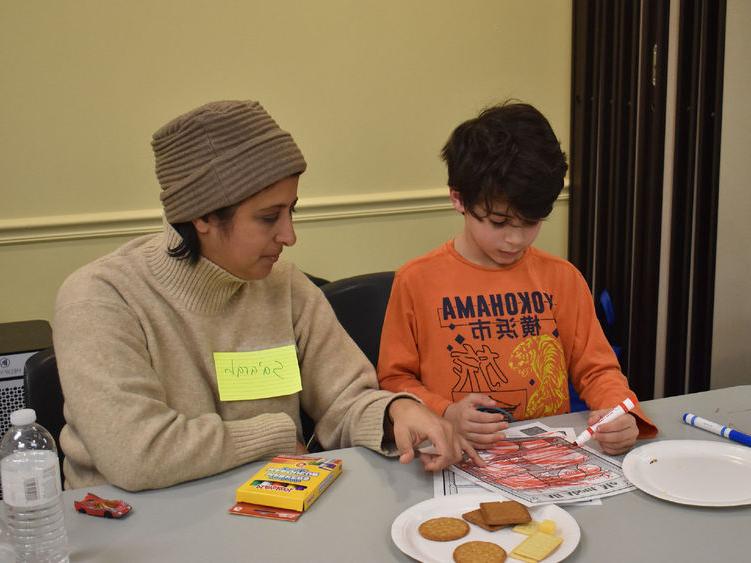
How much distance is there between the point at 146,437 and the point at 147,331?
233 mm

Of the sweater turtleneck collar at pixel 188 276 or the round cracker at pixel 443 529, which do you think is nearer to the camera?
the round cracker at pixel 443 529

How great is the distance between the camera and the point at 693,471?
1.24 metres

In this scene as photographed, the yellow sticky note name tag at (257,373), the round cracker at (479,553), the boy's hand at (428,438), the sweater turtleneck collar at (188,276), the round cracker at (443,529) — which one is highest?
the sweater turtleneck collar at (188,276)

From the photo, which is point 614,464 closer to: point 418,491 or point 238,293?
point 418,491

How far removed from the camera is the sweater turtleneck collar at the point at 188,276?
1.42 metres

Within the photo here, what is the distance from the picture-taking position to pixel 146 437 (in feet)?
3.98

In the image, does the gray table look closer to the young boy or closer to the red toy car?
the red toy car

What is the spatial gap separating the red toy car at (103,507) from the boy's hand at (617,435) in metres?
0.78

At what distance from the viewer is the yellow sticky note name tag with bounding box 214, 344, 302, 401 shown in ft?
4.70

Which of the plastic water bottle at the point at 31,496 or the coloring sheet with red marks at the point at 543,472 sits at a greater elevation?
the plastic water bottle at the point at 31,496

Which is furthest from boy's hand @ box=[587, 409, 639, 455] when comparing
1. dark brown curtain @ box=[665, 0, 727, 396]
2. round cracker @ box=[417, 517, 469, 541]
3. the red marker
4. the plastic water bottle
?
dark brown curtain @ box=[665, 0, 727, 396]

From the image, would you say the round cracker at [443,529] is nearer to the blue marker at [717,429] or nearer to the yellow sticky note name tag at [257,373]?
the yellow sticky note name tag at [257,373]

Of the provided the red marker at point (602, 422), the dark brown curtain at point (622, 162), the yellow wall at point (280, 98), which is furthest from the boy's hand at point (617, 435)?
the yellow wall at point (280, 98)

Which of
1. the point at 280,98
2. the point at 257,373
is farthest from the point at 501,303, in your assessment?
the point at 280,98
